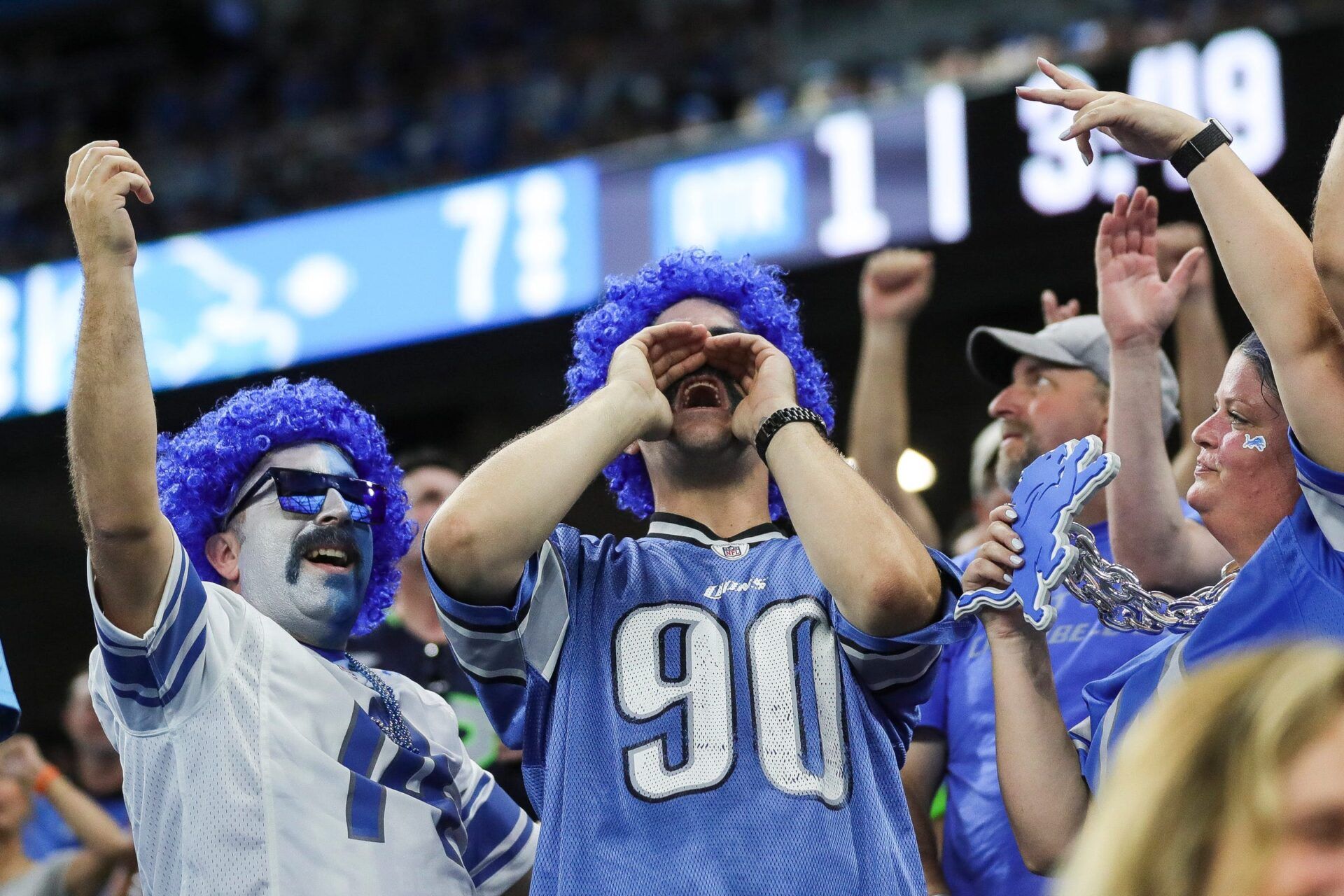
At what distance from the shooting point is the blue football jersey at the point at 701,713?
7.07ft

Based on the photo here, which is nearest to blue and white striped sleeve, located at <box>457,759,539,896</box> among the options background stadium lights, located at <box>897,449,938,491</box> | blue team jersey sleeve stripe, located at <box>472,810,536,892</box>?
blue team jersey sleeve stripe, located at <box>472,810,536,892</box>

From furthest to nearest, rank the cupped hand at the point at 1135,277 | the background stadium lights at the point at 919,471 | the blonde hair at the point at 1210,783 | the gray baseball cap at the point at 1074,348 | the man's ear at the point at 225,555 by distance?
the background stadium lights at the point at 919,471 → the gray baseball cap at the point at 1074,348 → the cupped hand at the point at 1135,277 → the man's ear at the point at 225,555 → the blonde hair at the point at 1210,783

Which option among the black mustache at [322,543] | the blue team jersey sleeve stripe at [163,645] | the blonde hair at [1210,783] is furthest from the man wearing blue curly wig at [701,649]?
the blonde hair at [1210,783]

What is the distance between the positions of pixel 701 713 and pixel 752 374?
0.61 meters

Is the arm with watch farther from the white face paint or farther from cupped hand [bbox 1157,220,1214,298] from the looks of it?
cupped hand [bbox 1157,220,1214,298]

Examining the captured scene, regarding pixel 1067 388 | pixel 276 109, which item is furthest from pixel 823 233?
pixel 276 109

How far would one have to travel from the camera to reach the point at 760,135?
667 cm

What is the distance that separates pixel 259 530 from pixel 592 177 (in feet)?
14.6

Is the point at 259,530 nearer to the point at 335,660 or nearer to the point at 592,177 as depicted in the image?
the point at 335,660

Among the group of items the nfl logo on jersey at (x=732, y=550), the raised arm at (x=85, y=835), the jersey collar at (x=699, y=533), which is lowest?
the raised arm at (x=85, y=835)

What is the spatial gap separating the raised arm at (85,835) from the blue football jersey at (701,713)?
1.83 meters

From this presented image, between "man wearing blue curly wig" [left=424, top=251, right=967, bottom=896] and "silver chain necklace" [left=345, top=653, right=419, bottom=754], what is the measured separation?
356mm

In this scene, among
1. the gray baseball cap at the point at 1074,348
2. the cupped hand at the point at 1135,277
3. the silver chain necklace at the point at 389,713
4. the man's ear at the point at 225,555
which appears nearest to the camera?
the silver chain necklace at the point at 389,713

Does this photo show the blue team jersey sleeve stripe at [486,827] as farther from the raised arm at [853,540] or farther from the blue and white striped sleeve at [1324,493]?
the blue and white striped sleeve at [1324,493]
